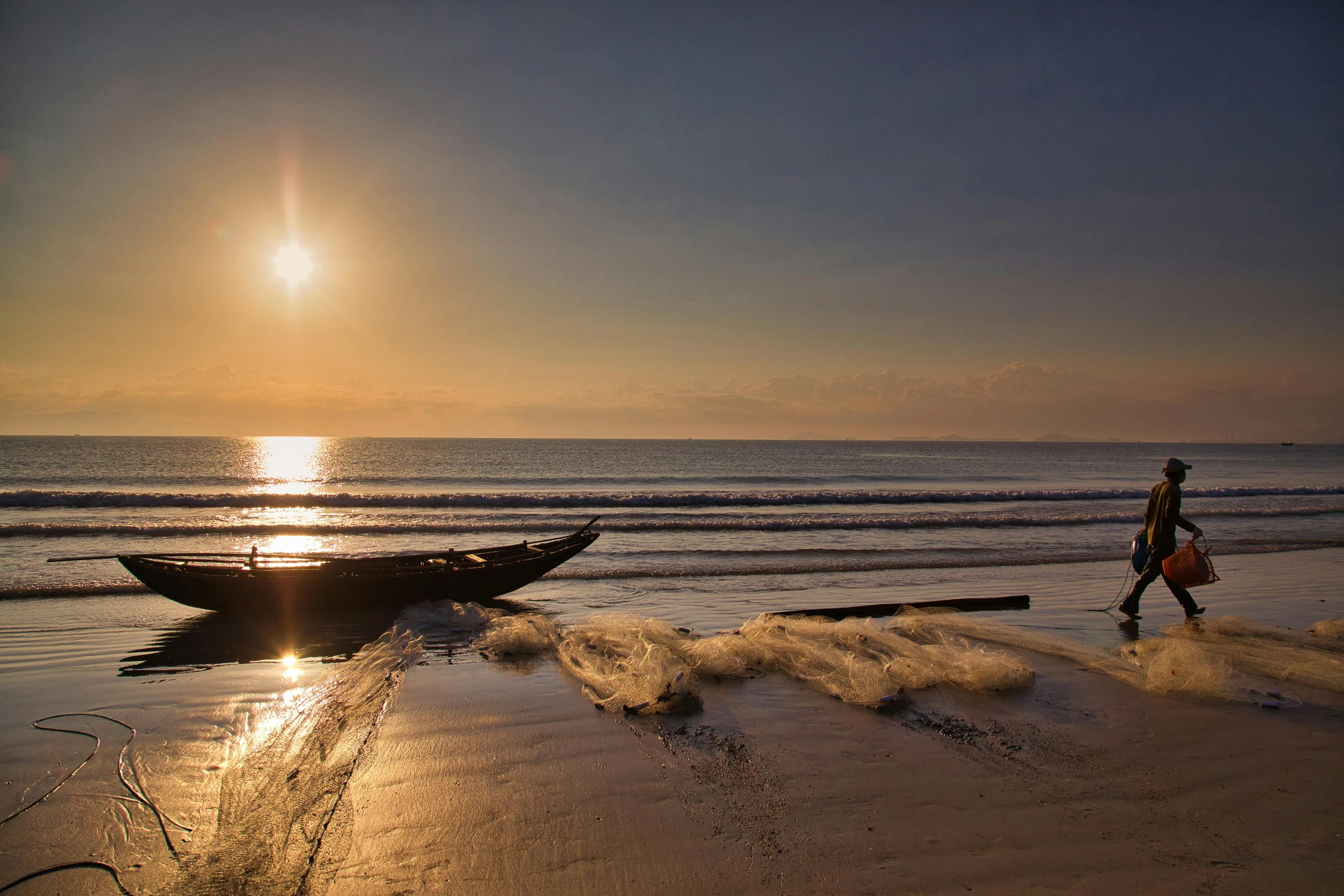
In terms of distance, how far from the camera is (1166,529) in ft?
27.5

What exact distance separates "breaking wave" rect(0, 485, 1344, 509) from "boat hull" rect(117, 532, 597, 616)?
18176mm

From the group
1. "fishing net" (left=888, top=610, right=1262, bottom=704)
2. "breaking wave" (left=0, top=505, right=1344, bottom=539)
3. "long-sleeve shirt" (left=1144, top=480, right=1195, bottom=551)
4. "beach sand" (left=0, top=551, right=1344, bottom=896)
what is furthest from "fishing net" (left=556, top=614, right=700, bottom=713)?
"breaking wave" (left=0, top=505, right=1344, bottom=539)

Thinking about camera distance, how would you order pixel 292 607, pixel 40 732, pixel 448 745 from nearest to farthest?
pixel 448 745, pixel 40 732, pixel 292 607

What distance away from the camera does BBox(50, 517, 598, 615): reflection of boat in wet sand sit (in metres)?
9.80

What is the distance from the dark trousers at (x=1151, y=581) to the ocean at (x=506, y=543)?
289 mm

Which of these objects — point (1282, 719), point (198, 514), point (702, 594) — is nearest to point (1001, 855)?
point (1282, 719)

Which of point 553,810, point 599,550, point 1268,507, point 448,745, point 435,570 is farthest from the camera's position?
point 1268,507

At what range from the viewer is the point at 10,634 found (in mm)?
8688

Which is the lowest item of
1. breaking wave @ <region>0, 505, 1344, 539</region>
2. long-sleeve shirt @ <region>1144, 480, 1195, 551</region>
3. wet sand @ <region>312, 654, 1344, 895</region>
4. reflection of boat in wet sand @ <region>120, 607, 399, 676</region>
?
breaking wave @ <region>0, 505, 1344, 539</region>

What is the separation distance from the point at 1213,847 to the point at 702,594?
8641 millimetres

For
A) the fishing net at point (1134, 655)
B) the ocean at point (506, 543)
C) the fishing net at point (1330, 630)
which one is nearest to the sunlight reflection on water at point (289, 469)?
the ocean at point (506, 543)

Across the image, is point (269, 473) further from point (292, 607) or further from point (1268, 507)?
point (1268, 507)

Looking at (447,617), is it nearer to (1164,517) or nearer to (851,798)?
(851,798)

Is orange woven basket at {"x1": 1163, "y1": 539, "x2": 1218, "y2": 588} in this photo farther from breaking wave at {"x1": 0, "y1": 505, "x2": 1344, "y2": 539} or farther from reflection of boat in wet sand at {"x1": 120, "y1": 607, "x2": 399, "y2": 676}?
breaking wave at {"x1": 0, "y1": 505, "x2": 1344, "y2": 539}
